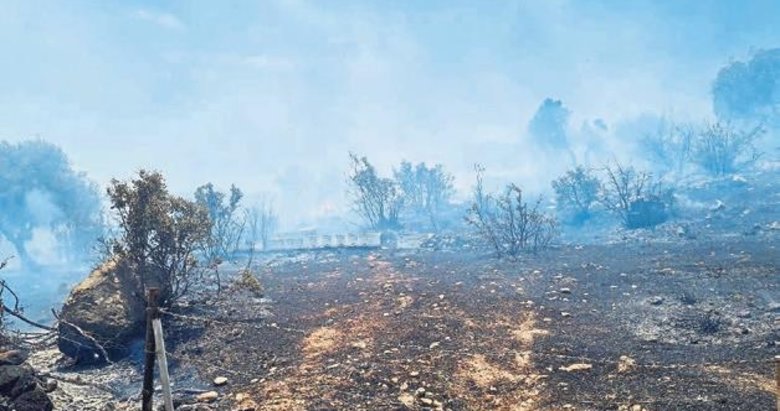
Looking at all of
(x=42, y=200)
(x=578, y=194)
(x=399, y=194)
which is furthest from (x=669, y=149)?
(x=42, y=200)

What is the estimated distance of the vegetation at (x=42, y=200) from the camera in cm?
4819

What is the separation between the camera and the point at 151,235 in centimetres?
1150

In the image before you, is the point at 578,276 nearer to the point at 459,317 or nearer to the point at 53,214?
the point at 459,317

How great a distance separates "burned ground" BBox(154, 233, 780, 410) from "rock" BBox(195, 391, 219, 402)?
15 centimetres

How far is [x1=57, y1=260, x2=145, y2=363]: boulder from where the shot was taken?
9852 mm

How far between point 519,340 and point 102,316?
9123 mm

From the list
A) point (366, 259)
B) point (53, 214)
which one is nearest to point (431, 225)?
point (366, 259)

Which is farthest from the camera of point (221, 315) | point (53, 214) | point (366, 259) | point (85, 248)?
point (53, 214)

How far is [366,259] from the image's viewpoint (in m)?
26.8

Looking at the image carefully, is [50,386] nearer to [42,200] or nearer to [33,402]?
[33,402]

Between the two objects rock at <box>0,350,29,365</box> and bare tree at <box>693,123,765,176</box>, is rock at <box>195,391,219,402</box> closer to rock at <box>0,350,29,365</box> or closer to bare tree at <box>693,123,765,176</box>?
rock at <box>0,350,29,365</box>

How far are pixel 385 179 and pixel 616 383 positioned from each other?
112 feet

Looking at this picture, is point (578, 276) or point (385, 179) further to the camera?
point (385, 179)

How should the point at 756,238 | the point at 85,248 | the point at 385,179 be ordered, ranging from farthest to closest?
the point at 85,248 → the point at 385,179 → the point at 756,238
